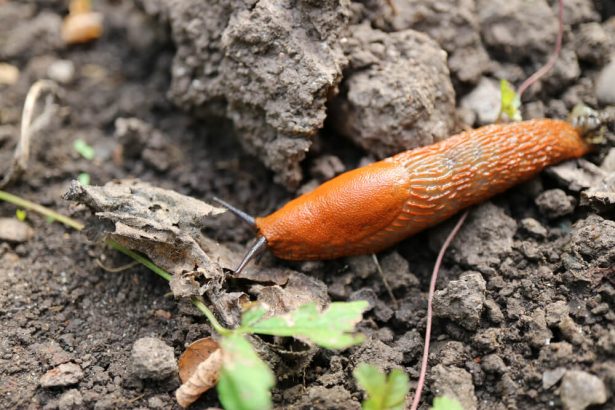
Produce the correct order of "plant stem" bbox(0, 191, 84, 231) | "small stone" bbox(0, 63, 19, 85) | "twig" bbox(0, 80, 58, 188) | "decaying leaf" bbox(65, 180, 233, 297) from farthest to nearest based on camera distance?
"small stone" bbox(0, 63, 19, 85), "twig" bbox(0, 80, 58, 188), "plant stem" bbox(0, 191, 84, 231), "decaying leaf" bbox(65, 180, 233, 297)

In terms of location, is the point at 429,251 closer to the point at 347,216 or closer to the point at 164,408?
the point at 347,216

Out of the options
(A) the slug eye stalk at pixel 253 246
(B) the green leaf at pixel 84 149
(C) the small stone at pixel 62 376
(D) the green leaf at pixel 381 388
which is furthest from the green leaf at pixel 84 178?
(D) the green leaf at pixel 381 388

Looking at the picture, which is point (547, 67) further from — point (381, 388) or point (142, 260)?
point (142, 260)

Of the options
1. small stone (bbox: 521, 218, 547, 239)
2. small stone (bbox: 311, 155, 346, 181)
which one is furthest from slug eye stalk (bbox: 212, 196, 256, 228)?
small stone (bbox: 521, 218, 547, 239)

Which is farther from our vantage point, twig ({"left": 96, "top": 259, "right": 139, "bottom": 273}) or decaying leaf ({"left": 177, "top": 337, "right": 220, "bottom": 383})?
twig ({"left": 96, "top": 259, "right": 139, "bottom": 273})

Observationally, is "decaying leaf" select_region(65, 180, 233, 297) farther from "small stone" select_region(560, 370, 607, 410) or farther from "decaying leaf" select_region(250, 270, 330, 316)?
"small stone" select_region(560, 370, 607, 410)

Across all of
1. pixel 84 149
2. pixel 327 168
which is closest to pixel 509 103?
pixel 327 168
